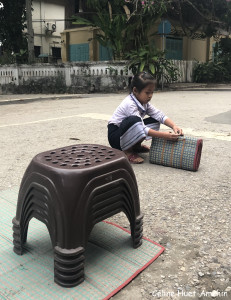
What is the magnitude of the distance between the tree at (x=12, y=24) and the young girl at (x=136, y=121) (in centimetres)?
1443

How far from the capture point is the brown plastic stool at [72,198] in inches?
57.1

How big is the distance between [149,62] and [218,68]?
243 inches

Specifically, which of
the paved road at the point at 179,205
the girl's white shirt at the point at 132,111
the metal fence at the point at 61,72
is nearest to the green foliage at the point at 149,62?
the metal fence at the point at 61,72

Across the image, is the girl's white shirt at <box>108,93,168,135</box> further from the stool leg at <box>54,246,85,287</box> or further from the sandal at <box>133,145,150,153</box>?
the stool leg at <box>54,246,85,287</box>

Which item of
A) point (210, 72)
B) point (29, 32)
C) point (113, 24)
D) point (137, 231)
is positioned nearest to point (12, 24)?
point (29, 32)

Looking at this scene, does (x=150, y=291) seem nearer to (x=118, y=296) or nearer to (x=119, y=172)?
(x=118, y=296)

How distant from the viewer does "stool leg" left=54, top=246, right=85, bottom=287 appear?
1.45 metres

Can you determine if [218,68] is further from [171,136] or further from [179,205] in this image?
[179,205]

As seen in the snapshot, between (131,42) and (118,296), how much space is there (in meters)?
12.2

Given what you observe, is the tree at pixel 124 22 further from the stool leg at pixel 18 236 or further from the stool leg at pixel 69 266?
the stool leg at pixel 69 266

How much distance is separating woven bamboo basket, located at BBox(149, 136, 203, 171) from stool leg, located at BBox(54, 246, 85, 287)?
184 centimetres

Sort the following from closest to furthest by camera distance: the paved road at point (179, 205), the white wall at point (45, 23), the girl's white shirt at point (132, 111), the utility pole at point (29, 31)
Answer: the paved road at point (179, 205)
the girl's white shirt at point (132, 111)
the utility pole at point (29, 31)
the white wall at point (45, 23)

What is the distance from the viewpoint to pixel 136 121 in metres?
3.12

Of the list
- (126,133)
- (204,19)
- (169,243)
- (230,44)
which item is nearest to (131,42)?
(204,19)
